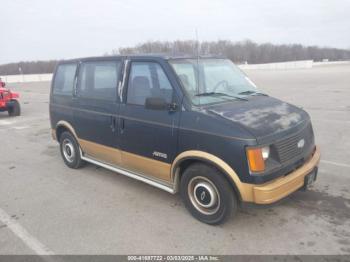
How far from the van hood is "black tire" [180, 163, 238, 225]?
0.61 m

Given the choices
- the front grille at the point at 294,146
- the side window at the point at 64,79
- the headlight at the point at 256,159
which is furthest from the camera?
the side window at the point at 64,79

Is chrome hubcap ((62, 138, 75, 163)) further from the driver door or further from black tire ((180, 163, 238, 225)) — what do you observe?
black tire ((180, 163, 238, 225))

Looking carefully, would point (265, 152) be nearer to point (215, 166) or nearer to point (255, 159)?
point (255, 159)

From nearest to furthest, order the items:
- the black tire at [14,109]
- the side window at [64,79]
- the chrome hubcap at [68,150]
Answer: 1. the side window at [64,79]
2. the chrome hubcap at [68,150]
3. the black tire at [14,109]

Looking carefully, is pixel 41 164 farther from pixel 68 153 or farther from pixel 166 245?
pixel 166 245

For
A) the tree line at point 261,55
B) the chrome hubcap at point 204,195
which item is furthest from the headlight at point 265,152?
the tree line at point 261,55

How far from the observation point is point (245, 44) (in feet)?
311

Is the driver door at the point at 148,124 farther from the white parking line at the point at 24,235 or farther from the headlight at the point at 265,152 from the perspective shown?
the white parking line at the point at 24,235

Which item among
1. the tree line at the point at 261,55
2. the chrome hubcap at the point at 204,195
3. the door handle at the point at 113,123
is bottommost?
the chrome hubcap at the point at 204,195

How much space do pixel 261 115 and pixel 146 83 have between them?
5.01ft

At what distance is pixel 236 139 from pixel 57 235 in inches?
90.5

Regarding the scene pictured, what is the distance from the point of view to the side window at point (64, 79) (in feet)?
17.7

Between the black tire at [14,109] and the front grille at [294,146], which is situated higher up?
the front grille at [294,146]

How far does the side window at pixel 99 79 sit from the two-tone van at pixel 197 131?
15 millimetres
